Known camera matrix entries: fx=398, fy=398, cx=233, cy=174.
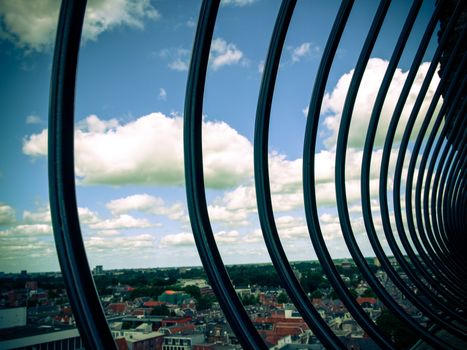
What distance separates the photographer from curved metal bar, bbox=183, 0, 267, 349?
149cm

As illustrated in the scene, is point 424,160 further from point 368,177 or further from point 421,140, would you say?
point 368,177

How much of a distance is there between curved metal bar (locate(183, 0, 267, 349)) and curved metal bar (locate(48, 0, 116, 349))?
0.58 meters

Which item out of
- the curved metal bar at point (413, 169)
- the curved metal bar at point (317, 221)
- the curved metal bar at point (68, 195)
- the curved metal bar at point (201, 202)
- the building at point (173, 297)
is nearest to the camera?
the curved metal bar at point (68, 195)

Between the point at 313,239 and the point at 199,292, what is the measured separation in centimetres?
107

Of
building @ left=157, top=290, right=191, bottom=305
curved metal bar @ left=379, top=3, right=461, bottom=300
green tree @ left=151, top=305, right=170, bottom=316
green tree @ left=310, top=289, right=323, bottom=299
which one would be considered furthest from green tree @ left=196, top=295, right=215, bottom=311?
curved metal bar @ left=379, top=3, right=461, bottom=300

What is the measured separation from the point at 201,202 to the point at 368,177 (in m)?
2.79

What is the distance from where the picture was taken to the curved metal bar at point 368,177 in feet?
11.3

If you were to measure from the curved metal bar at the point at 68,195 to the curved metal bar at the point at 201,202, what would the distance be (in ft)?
1.91

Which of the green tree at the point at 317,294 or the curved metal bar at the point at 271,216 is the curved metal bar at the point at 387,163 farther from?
the curved metal bar at the point at 271,216

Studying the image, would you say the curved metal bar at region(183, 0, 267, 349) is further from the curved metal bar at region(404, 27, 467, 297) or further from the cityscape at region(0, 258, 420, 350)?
the curved metal bar at region(404, 27, 467, 297)

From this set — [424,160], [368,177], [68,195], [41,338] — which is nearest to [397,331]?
Answer: [368,177]

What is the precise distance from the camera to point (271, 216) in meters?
2.18

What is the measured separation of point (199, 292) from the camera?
3.23 meters

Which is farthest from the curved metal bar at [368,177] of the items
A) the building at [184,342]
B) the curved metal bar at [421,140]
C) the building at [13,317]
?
the building at [13,317]
